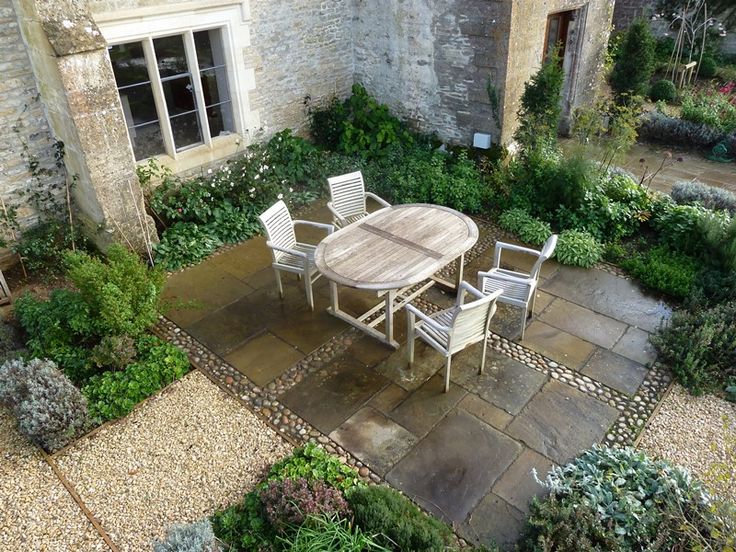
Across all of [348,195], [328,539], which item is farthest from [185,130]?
[328,539]

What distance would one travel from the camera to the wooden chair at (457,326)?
4.41m

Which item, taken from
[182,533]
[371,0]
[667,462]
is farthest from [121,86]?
[667,462]

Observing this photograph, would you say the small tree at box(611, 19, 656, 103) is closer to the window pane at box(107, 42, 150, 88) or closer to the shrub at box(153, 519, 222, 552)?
the window pane at box(107, 42, 150, 88)

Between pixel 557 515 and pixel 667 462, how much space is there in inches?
41.5

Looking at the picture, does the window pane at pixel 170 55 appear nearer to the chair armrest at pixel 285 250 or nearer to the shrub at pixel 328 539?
the chair armrest at pixel 285 250

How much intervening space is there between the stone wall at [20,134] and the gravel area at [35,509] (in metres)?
3.03

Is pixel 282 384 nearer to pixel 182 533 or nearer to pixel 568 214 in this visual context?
pixel 182 533

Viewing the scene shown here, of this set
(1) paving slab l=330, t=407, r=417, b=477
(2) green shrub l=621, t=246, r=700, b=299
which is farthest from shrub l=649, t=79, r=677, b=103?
(1) paving slab l=330, t=407, r=417, b=477

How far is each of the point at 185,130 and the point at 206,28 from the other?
1.38m

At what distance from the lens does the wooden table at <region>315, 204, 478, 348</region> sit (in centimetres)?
496

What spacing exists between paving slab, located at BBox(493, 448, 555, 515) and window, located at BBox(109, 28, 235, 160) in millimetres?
5889

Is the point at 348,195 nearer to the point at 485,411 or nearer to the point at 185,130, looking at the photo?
the point at 185,130

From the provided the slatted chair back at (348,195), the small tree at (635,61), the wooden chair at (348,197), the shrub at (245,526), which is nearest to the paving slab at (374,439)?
the shrub at (245,526)

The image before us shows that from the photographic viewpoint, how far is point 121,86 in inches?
273
